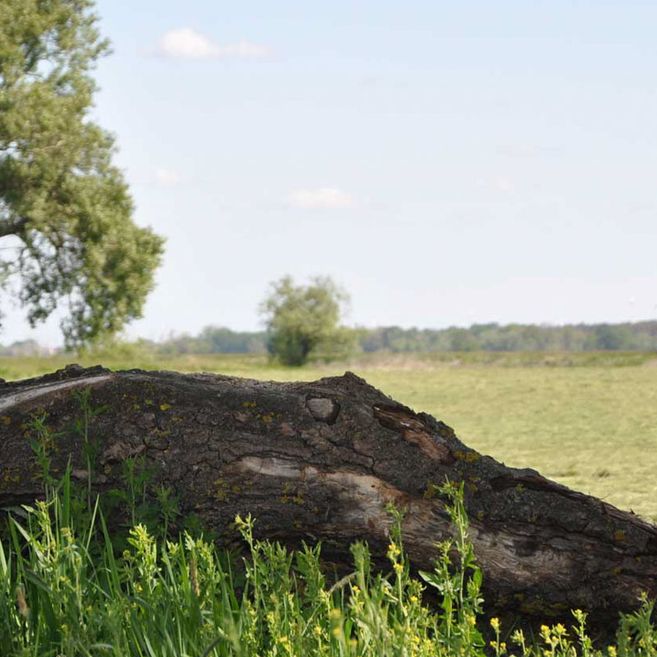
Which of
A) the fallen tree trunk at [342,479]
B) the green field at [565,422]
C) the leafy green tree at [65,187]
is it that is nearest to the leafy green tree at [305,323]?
the green field at [565,422]

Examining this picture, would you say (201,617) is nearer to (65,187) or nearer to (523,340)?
(65,187)

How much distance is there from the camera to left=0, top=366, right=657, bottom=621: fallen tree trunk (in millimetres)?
4938

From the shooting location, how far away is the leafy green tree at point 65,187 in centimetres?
2217

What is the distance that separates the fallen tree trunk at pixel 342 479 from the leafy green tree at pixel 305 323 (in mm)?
74301

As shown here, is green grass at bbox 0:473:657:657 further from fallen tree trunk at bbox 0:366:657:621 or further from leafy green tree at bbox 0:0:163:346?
leafy green tree at bbox 0:0:163:346

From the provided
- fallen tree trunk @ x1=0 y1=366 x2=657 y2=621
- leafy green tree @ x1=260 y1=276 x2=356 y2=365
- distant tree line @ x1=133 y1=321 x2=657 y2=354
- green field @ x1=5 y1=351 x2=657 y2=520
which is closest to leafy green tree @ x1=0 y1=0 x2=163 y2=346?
green field @ x1=5 y1=351 x2=657 y2=520

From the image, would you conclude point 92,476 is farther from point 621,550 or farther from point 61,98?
point 61,98

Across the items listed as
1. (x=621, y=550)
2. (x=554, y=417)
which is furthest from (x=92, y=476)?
(x=554, y=417)

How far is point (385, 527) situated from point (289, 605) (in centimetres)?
132

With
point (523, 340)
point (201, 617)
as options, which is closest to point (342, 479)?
point (201, 617)

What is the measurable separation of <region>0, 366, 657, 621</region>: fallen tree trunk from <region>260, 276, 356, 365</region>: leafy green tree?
74.3 metres

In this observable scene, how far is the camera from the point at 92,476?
16.4ft

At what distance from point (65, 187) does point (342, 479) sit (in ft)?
62.2

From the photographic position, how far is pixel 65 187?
885 inches
